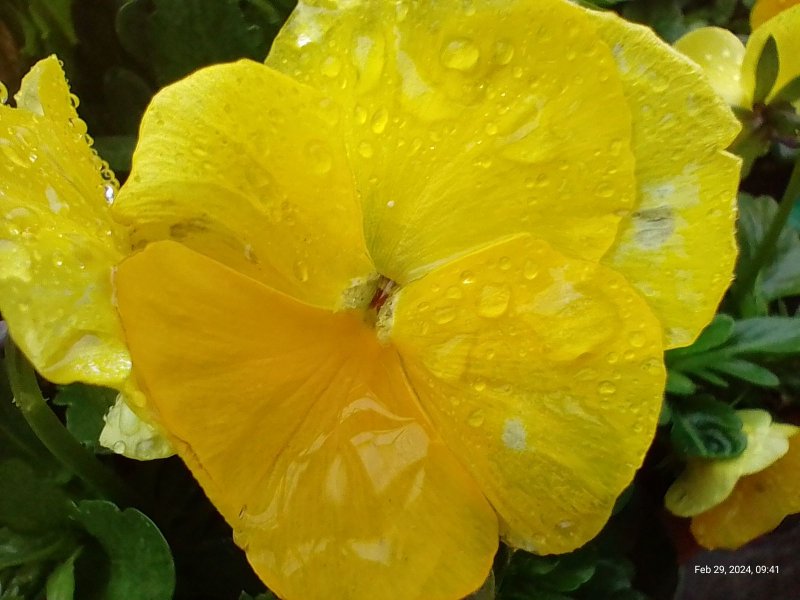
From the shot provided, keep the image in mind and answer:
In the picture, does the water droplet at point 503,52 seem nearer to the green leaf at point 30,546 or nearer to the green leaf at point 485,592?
the green leaf at point 485,592

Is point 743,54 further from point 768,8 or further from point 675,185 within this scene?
point 675,185

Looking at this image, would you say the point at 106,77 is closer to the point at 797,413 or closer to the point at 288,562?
the point at 288,562

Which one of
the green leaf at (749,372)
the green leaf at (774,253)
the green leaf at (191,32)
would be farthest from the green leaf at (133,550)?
the green leaf at (774,253)

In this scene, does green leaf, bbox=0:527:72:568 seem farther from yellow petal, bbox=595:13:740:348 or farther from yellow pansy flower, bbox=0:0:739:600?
yellow petal, bbox=595:13:740:348

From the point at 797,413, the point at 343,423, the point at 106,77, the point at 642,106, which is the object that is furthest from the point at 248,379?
the point at 797,413
